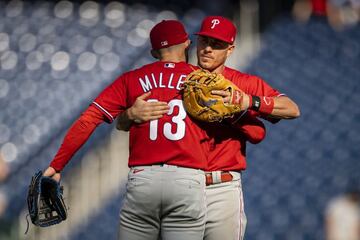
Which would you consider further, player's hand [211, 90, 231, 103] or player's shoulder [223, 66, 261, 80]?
player's shoulder [223, 66, 261, 80]

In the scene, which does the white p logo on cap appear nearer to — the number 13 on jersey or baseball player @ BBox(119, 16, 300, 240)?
baseball player @ BBox(119, 16, 300, 240)

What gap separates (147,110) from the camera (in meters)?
3.02

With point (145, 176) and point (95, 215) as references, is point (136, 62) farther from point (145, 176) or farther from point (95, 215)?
point (145, 176)

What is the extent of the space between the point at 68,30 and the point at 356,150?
2.74 meters

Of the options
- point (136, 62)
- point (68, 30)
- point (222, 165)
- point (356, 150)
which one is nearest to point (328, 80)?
point (356, 150)

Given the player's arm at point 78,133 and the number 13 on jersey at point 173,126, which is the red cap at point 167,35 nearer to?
the number 13 on jersey at point 173,126

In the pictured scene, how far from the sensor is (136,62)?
618cm

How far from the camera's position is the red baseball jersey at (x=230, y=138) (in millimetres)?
3215

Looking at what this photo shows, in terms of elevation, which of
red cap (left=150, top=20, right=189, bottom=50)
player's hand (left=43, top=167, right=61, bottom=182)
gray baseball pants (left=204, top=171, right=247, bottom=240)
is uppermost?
red cap (left=150, top=20, right=189, bottom=50)

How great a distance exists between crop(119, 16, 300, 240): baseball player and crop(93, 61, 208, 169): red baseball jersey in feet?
0.46

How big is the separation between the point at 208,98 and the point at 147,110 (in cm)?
26

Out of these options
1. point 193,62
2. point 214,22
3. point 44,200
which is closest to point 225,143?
point 214,22

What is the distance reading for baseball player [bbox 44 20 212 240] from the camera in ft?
9.78

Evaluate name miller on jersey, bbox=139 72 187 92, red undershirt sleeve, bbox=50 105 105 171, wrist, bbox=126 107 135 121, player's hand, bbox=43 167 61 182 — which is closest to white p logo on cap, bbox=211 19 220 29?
name miller on jersey, bbox=139 72 187 92
